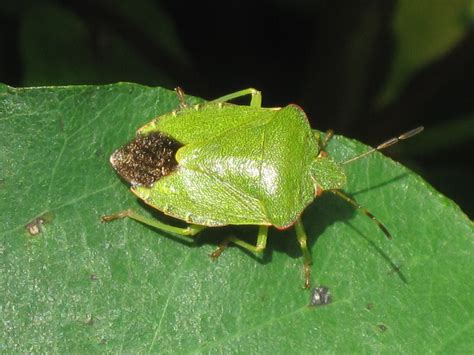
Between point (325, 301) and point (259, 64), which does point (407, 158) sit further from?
point (325, 301)

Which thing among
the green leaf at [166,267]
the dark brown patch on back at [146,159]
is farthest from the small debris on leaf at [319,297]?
the dark brown patch on back at [146,159]

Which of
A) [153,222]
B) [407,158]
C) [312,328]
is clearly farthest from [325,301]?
[407,158]

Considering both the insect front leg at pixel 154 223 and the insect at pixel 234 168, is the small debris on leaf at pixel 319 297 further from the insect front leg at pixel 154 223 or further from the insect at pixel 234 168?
the insect front leg at pixel 154 223

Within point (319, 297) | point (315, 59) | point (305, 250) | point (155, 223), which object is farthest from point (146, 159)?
point (315, 59)

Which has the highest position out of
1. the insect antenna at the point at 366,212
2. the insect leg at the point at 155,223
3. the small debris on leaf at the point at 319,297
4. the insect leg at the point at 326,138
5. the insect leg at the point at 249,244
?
the insect leg at the point at 326,138

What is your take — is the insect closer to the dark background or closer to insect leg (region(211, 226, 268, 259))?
insect leg (region(211, 226, 268, 259))

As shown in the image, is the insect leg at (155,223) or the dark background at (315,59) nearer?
the insect leg at (155,223)

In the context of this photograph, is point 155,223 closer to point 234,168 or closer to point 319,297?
point 234,168
